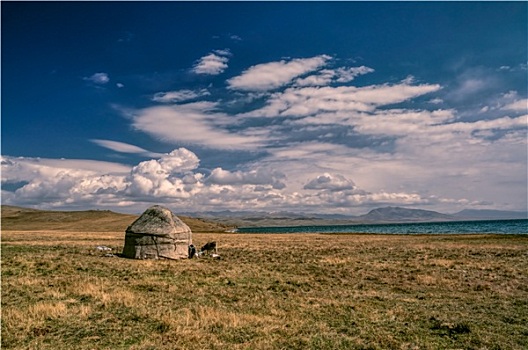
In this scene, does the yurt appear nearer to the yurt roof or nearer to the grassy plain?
the yurt roof

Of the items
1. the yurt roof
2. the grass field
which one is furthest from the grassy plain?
the yurt roof

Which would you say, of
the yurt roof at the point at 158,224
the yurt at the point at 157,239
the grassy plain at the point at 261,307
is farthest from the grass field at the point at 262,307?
the yurt roof at the point at 158,224

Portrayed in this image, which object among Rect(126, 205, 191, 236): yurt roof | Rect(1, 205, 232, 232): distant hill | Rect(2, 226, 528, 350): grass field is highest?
Rect(126, 205, 191, 236): yurt roof

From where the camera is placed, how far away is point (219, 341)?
32.1 ft

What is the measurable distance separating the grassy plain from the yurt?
5351mm

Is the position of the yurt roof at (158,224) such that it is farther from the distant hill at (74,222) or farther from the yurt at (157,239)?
the distant hill at (74,222)

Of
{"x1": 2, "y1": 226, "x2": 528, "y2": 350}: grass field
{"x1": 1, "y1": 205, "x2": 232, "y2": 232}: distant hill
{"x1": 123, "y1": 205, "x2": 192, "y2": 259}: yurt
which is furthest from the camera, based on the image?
{"x1": 1, "y1": 205, "x2": 232, "y2": 232}: distant hill

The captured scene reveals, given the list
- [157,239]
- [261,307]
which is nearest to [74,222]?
[157,239]

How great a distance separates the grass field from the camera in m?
9.92

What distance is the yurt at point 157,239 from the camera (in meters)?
28.9

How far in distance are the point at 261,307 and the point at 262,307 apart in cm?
4

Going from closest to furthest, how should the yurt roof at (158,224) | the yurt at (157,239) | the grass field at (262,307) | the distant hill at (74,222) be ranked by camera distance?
the grass field at (262,307) → the yurt at (157,239) → the yurt roof at (158,224) → the distant hill at (74,222)

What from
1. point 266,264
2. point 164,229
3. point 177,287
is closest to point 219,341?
point 177,287

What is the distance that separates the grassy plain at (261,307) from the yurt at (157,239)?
211 inches
